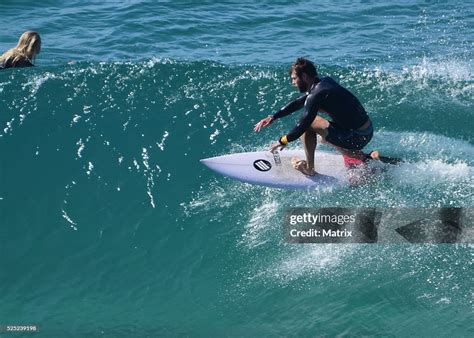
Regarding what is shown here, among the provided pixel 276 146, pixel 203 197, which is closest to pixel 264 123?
pixel 276 146

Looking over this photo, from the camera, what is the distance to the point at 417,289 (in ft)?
31.3

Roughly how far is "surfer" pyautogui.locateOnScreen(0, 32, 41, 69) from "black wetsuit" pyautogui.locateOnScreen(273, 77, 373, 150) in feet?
14.3

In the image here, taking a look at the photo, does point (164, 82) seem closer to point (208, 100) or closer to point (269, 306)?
point (208, 100)

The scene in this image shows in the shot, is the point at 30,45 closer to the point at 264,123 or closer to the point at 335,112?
the point at 264,123

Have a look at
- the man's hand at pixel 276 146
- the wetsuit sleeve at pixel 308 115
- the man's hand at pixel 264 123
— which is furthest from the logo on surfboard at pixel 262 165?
the wetsuit sleeve at pixel 308 115

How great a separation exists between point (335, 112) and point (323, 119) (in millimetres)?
268

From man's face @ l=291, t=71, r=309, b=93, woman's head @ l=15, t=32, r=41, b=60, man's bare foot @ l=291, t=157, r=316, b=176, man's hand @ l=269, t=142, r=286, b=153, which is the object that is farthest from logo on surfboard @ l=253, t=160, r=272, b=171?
woman's head @ l=15, t=32, r=41, b=60

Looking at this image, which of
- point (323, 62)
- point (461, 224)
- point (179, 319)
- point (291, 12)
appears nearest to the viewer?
point (179, 319)

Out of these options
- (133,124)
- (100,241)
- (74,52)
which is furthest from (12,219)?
(74,52)

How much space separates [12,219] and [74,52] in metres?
6.21

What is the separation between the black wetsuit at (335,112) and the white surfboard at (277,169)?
0.45 m

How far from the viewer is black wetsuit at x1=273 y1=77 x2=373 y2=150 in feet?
32.5

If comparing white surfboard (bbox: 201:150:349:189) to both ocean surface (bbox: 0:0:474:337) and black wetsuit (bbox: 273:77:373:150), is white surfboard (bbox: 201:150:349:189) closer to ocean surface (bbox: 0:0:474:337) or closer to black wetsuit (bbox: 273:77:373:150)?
ocean surface (bbox: 0:0:474:337)

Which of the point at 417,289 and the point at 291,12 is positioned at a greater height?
the point at 291,12
